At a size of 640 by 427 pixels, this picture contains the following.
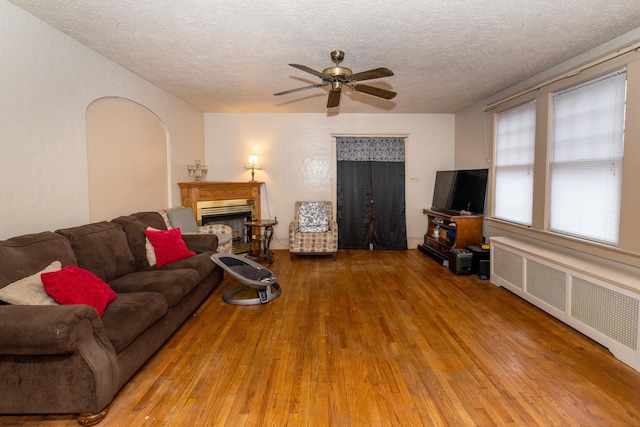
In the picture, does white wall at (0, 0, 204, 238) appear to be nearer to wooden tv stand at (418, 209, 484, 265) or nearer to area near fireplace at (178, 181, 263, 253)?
area near fireplace at (178, 181, 263, 253)

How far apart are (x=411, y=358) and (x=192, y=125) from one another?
502 cm

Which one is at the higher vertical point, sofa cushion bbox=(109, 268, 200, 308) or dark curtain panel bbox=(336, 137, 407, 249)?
dark curtain panel bbox=(336, 137, 407, 249)

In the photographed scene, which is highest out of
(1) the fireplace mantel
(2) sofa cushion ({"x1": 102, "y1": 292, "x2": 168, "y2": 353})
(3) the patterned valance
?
(3) the patterned valance

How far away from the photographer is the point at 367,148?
642 centimetres

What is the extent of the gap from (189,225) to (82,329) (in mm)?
2990

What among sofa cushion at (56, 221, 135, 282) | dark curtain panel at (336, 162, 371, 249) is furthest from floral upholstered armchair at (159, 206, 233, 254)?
dark curtain panel at (336, 162, 371, 249)

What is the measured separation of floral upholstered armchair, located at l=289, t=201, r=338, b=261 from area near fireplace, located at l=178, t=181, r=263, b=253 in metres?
0.82

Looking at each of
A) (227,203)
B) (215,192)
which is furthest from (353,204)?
(215,192)

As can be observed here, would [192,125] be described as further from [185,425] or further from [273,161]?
[185,425]

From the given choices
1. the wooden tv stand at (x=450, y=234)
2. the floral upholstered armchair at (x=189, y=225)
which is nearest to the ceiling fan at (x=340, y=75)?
the floral upholstered armchair at (x=189, y=225)

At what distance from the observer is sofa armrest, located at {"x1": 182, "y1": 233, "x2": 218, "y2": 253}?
4.03 meters

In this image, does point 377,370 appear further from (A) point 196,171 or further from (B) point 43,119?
(A) point 196,171

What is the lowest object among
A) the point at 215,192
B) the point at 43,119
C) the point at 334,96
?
the point at 215,192

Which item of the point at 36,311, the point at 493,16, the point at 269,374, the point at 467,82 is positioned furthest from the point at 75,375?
the point at 467,82
